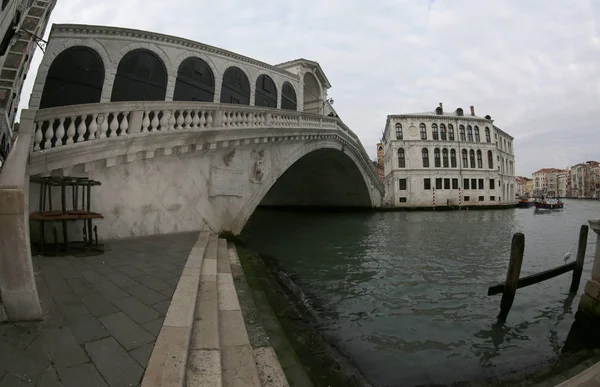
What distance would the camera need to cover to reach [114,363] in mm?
1737

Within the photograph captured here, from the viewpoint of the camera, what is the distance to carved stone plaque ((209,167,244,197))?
7819 mm

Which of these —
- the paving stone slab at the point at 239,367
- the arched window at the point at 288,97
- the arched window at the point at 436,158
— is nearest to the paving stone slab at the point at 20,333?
the paving stone slab at the point at 239,367

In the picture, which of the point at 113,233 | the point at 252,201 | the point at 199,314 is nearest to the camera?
the point at 199,314

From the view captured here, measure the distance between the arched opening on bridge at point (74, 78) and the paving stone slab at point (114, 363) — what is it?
8.13 m

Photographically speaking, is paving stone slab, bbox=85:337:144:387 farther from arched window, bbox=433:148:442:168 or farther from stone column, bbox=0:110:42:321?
arched window, bbox=433:148:442:168

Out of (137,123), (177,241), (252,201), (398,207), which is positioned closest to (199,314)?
(177,241)

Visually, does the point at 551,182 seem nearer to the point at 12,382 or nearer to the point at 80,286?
the point at 80,286

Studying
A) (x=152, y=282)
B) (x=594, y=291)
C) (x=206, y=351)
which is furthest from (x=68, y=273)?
(x=594, y=291)

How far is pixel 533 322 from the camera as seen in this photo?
4.08m

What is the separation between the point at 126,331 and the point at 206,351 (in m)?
0.69

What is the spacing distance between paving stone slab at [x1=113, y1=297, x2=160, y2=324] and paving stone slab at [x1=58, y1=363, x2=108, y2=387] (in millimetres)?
590

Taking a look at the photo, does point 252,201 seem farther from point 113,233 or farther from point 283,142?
point 113,233

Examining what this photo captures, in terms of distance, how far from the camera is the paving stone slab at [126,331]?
1.97 meters

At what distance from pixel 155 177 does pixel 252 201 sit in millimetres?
3369
